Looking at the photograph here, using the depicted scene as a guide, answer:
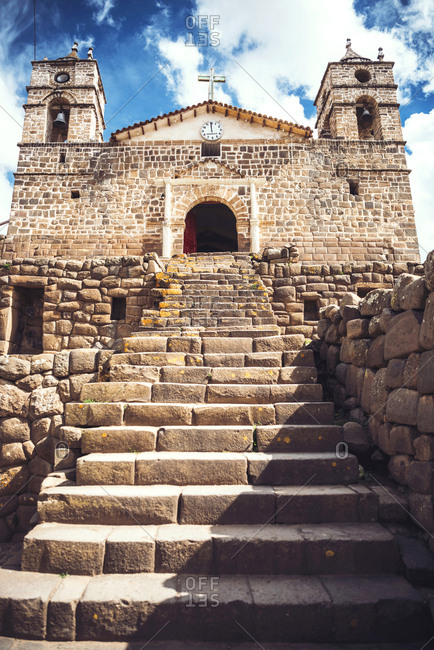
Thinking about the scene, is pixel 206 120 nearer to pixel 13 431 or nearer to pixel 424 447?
pixel 13 431

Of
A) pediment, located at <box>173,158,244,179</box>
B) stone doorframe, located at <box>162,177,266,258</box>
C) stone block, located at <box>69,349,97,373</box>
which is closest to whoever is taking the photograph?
stone block, located at <box>69,349,97,373</box>

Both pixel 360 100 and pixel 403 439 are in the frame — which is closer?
pixel 403 439

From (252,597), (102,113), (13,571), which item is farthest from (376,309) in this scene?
(102,113)

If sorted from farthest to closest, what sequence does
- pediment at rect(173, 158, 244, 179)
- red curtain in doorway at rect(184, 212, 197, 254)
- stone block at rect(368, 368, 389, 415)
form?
pediment at rect(173, 158, 244, 179), red curtain in doorway at rect(184, 212, 197, 254), stone block at rect(368, 368, 389, 415)

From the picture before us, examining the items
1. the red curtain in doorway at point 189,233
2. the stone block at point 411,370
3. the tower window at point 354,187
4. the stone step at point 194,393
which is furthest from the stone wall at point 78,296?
the tower window at point 354,187

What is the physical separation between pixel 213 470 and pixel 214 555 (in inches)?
29.5

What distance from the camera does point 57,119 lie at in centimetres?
1528

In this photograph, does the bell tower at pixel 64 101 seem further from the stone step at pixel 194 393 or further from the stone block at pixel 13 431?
the stone step at pixel 194 393

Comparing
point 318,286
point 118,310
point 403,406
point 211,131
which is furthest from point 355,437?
point 211,131

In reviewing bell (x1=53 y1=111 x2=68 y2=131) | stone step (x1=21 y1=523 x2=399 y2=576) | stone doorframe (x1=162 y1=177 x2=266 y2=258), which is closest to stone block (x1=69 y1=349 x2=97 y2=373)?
stone step (x1=21 y1=523 x2=399 y2=576)

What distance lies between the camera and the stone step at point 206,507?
3203mm

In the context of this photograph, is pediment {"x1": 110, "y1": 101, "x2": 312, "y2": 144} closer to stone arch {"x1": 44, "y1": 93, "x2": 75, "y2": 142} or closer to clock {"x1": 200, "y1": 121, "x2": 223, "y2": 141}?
clock {"x1": 200, "y1": 121, "x2": 223, "y2": 141}

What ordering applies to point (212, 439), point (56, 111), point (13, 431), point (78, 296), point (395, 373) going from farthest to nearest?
point (56, 111) → point (78, 296) → point (13, 431) → point (212, 439) → point (395, 373)

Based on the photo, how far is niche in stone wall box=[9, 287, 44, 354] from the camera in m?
7.82
